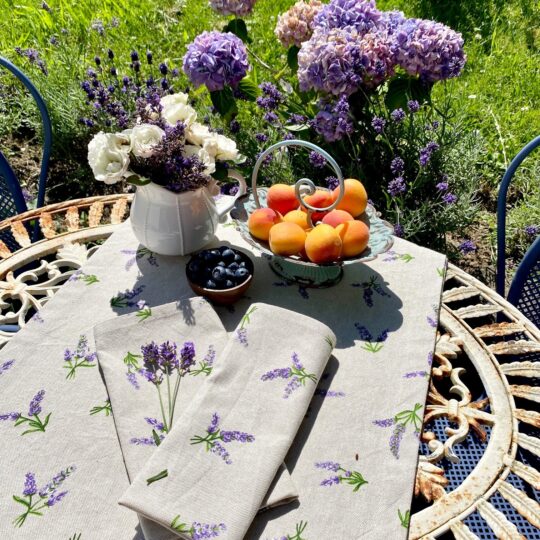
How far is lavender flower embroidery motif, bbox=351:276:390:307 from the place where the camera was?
1423 mm

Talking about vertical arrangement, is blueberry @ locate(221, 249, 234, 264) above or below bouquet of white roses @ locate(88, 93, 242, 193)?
below

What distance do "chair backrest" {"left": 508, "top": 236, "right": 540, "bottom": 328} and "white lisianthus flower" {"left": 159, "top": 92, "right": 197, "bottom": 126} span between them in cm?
103

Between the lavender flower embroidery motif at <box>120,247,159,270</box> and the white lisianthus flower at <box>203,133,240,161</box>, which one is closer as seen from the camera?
the white lisianthus flower at <box>203,133,240,161</box>

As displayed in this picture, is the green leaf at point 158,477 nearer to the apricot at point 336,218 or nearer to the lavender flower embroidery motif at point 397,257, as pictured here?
the apricot at point 336,218

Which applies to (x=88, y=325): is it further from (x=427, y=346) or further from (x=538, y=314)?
(x=538, y=314)

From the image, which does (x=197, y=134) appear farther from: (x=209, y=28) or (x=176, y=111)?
(x=209, y=28)

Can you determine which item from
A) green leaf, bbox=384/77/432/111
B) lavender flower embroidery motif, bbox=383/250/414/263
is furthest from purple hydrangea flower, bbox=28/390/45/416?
green leaf, bbox=384/77/432/111

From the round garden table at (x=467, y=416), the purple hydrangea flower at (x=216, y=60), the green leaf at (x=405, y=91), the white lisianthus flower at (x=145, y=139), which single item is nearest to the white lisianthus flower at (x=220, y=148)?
the white lisianthus flower at (x=145, y=139)

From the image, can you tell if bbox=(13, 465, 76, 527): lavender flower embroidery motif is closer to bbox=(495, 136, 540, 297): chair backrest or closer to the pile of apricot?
the pile of apricot

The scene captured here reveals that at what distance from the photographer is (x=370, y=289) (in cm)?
145

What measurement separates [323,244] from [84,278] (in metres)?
0.62

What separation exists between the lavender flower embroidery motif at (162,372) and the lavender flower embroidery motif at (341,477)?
0.96 feet

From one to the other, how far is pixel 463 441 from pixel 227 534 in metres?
0.60

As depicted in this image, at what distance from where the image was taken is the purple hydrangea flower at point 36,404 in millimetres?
1104
